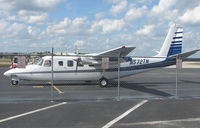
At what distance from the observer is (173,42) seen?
59.4 feet

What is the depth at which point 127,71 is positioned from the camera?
16.9 metres

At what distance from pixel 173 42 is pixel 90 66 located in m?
7.93

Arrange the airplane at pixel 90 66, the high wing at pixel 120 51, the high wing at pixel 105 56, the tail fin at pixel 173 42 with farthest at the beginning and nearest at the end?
the tail fin at pixel 173 42, the airplane at pixel 90 66, the high wing at pixel 105 56, the high wing at pixel 120 51

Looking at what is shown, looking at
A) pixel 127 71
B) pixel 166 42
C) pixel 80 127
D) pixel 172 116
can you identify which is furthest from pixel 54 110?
pixel 166 42

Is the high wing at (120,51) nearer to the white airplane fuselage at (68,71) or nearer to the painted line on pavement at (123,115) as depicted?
the white airplane fuselage at (68,71)

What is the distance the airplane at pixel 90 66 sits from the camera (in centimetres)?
1527

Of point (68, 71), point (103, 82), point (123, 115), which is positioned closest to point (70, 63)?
point (68, 71)

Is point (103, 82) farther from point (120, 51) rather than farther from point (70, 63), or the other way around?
point (120, 51)

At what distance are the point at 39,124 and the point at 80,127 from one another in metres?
1.38

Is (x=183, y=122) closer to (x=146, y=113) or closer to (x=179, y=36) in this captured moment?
(x=146, y=113)

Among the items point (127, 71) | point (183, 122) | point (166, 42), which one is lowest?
point (183, 122)

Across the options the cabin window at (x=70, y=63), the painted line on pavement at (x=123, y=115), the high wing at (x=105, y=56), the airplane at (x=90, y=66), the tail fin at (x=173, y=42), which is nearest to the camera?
the painted line on pavement at (x=123, y=115)

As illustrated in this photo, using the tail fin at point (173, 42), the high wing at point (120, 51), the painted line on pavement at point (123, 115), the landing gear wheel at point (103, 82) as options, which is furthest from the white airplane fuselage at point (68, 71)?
the painted line on pavement at point (123, 115)

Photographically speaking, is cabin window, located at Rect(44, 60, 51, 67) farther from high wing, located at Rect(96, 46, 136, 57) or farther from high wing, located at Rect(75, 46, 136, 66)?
high wing, located at Rect(96, 46, 136, 57)
